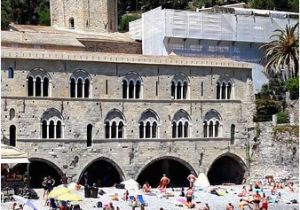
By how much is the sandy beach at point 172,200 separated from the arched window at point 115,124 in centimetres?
408

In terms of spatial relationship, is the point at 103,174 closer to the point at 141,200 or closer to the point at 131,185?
the point at 131,185

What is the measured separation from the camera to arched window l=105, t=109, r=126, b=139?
4528 cm

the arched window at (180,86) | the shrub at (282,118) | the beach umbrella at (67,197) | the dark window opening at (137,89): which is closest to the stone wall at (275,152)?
the shrub at (282,118)

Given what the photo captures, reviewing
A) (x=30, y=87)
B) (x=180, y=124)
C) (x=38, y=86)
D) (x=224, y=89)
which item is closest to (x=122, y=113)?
(x=180, y=124)

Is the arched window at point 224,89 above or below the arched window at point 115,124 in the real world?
above

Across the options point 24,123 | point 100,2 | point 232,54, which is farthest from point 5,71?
point 232,54

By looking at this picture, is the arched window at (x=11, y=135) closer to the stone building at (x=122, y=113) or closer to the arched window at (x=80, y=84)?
the stone building at (x=122, y=113)

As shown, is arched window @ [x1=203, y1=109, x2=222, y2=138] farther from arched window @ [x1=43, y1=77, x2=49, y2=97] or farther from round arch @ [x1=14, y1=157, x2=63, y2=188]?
arched window @ [x1=43, y1=77, x2=49, y2=97]

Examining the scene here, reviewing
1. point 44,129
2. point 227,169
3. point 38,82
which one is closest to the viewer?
point 38,82

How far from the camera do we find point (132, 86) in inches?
1810

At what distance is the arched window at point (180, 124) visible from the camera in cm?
4738

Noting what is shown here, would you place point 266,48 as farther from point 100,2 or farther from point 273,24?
point 100,2

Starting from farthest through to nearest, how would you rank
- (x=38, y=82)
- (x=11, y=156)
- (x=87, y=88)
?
1. (x=87, y=88)
2. (x=38, y=82)
3. (x=11, y=156)

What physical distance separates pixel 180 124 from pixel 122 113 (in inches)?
170
